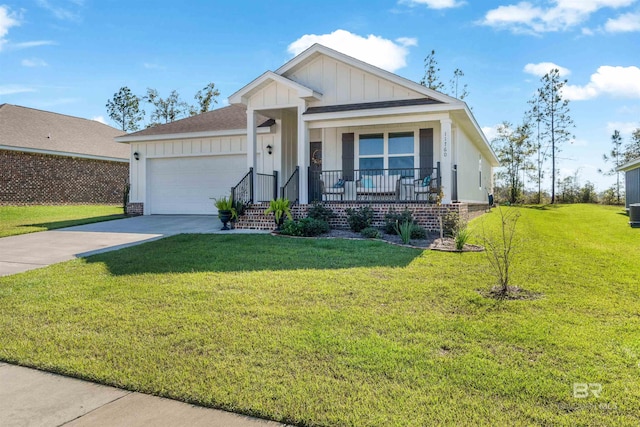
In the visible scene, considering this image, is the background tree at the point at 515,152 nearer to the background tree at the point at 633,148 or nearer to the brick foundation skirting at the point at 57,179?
the background tree at the point at 633,148

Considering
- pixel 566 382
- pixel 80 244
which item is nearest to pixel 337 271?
pixel 566 382

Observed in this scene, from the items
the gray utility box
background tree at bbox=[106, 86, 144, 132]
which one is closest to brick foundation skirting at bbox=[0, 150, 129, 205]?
background tree at bbox=[106, 86, 144, 132]

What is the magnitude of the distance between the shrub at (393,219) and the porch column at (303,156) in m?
2.74

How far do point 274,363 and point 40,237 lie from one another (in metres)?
10.1

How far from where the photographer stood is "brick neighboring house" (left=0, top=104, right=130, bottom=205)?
18.5m

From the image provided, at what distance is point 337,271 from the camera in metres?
6.05

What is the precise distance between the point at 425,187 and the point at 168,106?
31.7 meters

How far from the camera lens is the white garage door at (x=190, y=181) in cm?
1532

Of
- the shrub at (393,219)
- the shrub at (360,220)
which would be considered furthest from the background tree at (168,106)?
the shrub at (393,219)

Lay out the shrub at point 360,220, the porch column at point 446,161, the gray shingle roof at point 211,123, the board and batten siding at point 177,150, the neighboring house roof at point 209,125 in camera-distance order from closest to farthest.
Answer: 1. the shrub at point 360,220
2. the porch column at point 446,161
3. the neighboring house roof at point 209,125
4. the board and batten siding at point 177,150
5. the gray shingle roof at point 211,123

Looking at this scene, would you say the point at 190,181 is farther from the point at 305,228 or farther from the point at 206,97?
the point at 206,97

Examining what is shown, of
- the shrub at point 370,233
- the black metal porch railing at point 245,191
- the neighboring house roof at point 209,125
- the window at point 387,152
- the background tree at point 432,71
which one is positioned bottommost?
the shrub at point 370,233

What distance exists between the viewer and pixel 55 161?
2008 cm

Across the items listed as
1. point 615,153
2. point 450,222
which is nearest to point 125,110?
point 450,222
